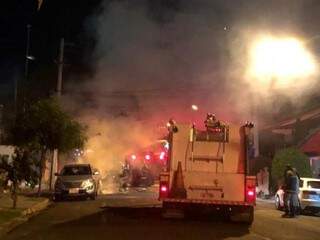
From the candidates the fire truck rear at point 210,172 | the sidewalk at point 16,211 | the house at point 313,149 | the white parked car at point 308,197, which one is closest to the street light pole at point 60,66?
the sidewalk at point 16,211

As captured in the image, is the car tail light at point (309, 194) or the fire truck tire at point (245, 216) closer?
the fire truck tire at point (245, 216)

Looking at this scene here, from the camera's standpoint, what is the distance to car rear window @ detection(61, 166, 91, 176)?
26577mm

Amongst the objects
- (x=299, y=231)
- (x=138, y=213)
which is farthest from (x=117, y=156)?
(x=299, y=231)

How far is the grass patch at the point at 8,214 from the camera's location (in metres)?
16.4

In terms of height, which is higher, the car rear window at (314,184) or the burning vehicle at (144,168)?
the burning vehicle at (144,168)

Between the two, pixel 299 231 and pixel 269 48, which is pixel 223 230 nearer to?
pixel 299 231

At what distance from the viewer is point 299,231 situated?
15344mm

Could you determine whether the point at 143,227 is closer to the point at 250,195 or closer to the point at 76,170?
the point at 250,195

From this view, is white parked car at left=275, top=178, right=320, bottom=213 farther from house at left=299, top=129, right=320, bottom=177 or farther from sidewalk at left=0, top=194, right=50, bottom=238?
house at left=299, top=129, right=320, bottom=177

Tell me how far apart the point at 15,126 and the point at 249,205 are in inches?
617

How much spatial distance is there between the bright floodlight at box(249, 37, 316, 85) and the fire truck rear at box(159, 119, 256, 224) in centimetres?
1176

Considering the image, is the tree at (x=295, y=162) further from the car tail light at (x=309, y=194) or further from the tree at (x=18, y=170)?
the tree at (x=18, y=170)

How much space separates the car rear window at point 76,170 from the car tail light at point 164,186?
34.1 ft

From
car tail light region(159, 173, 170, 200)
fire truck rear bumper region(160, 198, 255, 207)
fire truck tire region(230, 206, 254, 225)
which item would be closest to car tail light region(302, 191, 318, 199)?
fire truck tire region(230, 206, 254, 225)
